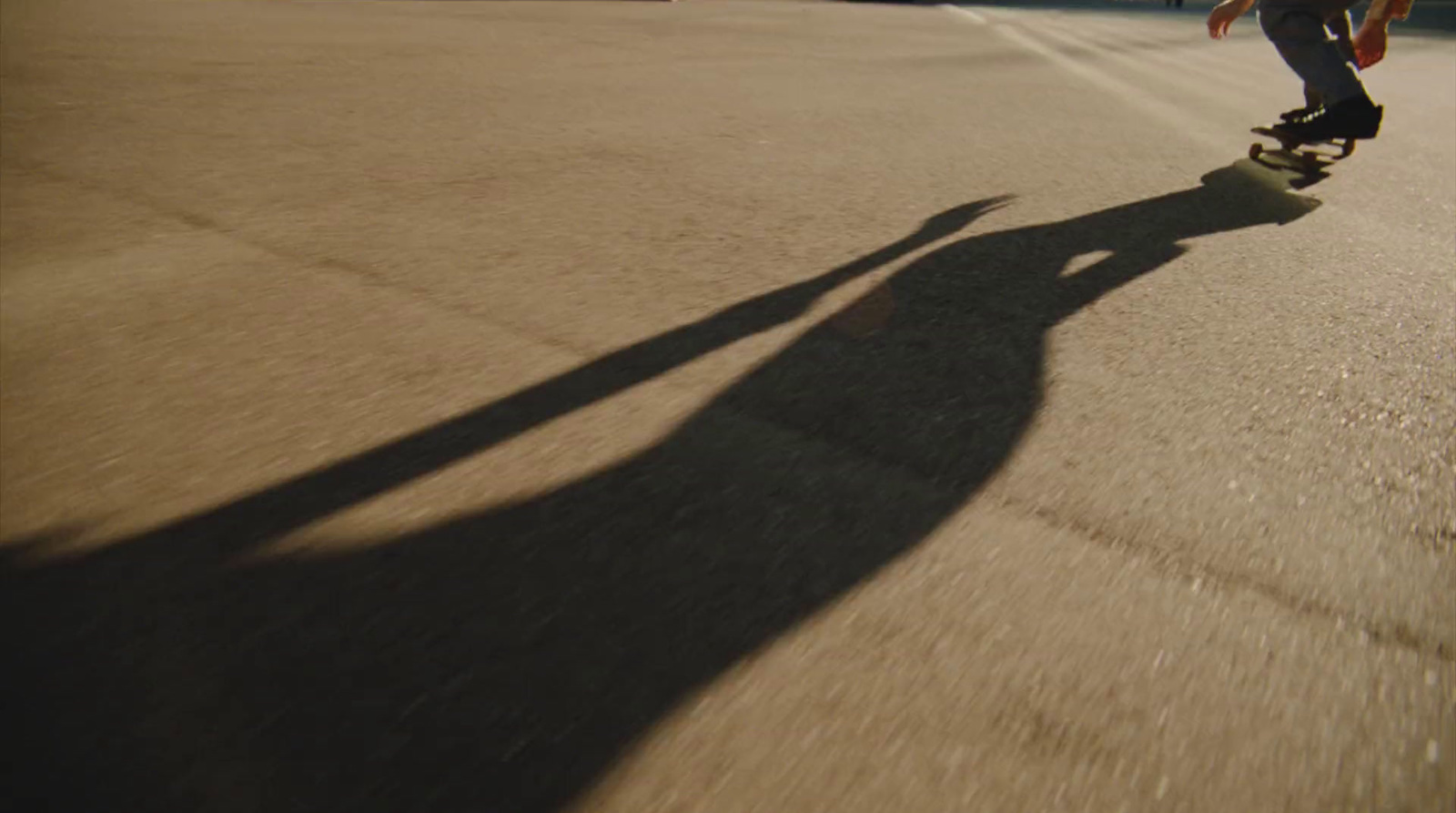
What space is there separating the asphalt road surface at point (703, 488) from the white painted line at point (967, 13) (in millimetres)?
12702

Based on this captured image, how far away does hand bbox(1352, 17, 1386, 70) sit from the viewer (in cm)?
454

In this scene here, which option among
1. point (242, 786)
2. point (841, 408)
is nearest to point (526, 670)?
point (242, 786)

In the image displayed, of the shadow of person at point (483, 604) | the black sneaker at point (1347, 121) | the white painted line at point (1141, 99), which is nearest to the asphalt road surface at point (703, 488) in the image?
the shadow of person at point (483, 604)

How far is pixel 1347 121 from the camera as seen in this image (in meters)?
4.96

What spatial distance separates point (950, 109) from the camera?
689 cm

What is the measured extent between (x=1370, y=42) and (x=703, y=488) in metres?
4.22

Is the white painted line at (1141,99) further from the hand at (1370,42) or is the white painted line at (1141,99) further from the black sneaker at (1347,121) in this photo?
the hand at (1370,42)

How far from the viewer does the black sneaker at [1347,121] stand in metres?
4.92

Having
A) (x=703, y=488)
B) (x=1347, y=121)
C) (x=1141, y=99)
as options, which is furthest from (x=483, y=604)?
(x=1141, y=99)

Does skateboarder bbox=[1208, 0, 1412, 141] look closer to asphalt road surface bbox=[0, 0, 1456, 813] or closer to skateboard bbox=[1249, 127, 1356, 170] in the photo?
skateboard bbox=[1249, 127, 1356, 170]

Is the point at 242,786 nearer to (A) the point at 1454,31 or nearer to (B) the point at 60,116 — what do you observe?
(B) the point at 60,116

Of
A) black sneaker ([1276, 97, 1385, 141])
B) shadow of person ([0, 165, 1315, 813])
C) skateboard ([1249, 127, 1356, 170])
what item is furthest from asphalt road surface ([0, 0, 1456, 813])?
skateboard ([1249, 127, 1356, 170])

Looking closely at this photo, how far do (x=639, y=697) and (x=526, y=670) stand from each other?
18 centimetres

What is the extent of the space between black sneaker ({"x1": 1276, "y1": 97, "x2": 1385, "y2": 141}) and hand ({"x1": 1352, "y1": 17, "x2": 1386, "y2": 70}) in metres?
0.22
